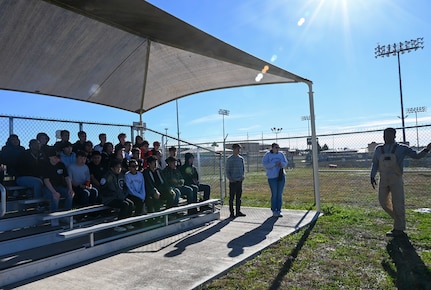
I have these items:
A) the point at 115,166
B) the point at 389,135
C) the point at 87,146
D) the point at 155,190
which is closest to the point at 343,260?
the point at 389,135

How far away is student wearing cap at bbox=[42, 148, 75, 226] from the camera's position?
5789mm

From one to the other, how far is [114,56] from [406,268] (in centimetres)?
656

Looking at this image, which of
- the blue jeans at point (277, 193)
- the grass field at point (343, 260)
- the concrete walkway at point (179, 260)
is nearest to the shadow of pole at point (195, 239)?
the concrete walkway at point (179, 260)

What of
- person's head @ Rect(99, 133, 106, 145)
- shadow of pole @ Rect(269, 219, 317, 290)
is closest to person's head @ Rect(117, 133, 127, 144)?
person's head @ Rect(99, 133, 106, 145)

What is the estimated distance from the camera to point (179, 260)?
4906 mm

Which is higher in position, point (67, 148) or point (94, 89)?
point (94, 89)

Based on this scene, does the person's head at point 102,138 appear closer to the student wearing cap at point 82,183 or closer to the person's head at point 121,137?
the person's head at point 121,137

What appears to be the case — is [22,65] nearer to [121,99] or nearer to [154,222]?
[121,99]

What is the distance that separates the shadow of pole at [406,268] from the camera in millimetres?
3957

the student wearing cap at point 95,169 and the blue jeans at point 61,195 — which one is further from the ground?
the student wearing cap at point 95,169

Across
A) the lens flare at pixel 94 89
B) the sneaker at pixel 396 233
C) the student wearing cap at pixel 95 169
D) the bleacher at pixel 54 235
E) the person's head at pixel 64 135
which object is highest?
the lens flare at pixel 94 89

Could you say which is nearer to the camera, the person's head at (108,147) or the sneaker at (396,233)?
the sneaker at (396,233)

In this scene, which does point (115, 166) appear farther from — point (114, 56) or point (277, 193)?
point (277, 193)

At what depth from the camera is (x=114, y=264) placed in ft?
15.8
